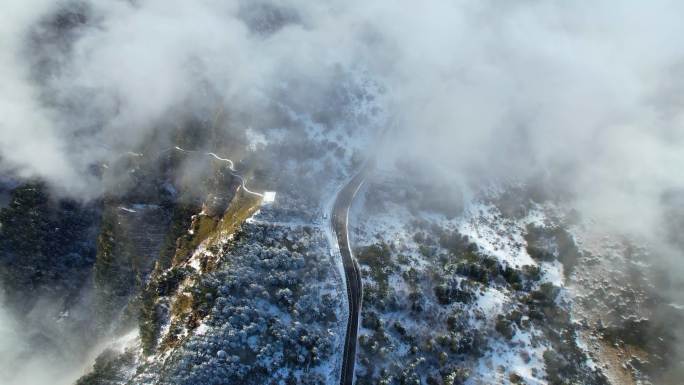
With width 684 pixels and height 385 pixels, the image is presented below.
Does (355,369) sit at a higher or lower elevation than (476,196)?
lower

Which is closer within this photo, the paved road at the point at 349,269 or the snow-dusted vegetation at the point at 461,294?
the paved road at the point at 349,269

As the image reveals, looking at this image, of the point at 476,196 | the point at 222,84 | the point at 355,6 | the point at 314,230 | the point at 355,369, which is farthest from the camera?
the point at 355,6

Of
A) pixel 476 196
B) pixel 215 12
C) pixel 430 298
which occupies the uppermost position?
pixel 215 12

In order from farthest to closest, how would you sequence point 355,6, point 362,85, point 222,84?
point 355,6 < point 362,85 < point 222,84

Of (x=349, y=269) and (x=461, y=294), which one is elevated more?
(x=461, y=294)

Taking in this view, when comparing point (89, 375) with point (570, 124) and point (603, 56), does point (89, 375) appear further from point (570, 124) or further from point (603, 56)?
point (603, 56)

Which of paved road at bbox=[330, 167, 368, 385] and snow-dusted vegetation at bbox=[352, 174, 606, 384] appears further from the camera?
snow-dusted vegetation at bbox=[352, 174, 606, 384]

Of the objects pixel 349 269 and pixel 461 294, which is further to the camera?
pixel 349 269

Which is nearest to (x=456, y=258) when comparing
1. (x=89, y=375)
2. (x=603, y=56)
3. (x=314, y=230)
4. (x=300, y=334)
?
(x=314, y=230)
